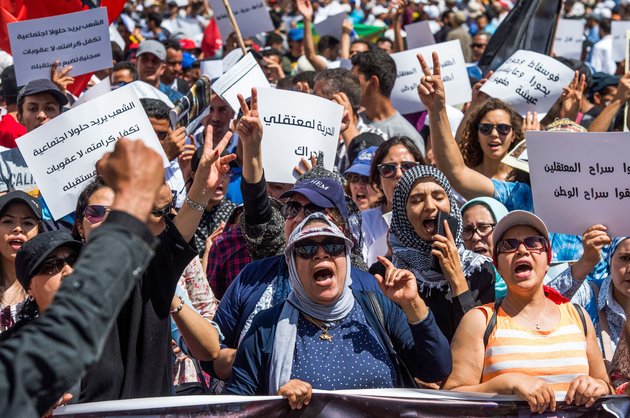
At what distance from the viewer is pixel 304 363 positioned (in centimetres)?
451

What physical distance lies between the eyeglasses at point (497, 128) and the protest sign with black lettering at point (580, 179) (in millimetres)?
1372

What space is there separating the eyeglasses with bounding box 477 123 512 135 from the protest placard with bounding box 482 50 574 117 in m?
1.13

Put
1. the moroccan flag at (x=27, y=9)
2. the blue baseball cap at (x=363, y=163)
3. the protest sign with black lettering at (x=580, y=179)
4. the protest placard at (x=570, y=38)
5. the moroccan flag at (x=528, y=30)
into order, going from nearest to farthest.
→ the protest sign with black lettering at (x=580, y=179), the blue baseball cap at (x=363, y=163), the moroccan flag at (x=27, y=9), the moroccan flag at (x=528, y=30), the protest placard at (x=570, y=38)

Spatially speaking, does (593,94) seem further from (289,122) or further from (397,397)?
(397,397)

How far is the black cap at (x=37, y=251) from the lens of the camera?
4289mm

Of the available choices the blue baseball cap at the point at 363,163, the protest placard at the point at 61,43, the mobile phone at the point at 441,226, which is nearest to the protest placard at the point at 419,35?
the protest placard at the point at 61,43

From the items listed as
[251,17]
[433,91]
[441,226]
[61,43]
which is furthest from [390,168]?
[251,17]

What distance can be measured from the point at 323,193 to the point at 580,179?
1.32 meters

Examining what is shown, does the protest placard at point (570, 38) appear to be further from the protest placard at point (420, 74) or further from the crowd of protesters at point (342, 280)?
the crowd of protesters at point (342, 280)

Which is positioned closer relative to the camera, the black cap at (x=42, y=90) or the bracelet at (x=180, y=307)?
the bracelet at (x=180, y=307)

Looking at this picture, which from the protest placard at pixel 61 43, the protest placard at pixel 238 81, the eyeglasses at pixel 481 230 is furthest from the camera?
the protest placard at pixel 61 43

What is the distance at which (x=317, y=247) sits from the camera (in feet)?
15.3

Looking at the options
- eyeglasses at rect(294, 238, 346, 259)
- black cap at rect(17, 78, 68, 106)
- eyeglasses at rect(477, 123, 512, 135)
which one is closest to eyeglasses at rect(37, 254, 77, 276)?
eyeglasses at rect(294, 238, 346, 259)

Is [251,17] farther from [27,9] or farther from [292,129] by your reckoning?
[292,129]
